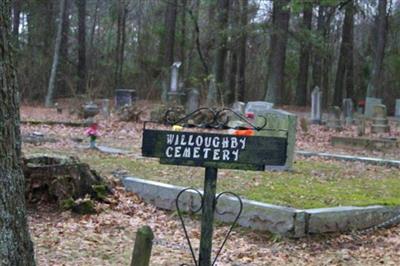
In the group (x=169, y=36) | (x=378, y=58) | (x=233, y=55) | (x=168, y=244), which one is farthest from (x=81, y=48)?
(x=168, y=244)

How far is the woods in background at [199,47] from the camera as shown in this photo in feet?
89.2

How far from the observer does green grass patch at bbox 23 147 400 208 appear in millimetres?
7242

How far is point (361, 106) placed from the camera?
30875 millimetres

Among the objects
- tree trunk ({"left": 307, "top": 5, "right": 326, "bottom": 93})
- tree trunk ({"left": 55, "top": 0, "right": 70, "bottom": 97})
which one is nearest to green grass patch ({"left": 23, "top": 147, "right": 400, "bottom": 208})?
tree trunk ({"left": 307, "top": 5, "right": 326, "bottom": 93})

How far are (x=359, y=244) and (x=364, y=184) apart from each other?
2.93m

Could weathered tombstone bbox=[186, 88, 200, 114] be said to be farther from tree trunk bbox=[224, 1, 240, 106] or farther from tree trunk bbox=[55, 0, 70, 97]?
tree trunk bbox=[55, 0, 70, 97]

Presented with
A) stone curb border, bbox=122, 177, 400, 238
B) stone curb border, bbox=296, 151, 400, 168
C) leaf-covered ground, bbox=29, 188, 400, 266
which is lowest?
leaf-covered ground, bbox=29, 188, 400, 266

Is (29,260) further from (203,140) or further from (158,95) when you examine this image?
(158,95)

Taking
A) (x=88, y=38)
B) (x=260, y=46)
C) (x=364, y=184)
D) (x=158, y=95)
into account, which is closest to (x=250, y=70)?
(x=260, y=46)

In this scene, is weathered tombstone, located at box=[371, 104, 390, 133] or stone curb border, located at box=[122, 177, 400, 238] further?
weathered tombstone, located at box=[371, 104, 390, 133]

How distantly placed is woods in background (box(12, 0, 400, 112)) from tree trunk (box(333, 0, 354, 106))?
6cm

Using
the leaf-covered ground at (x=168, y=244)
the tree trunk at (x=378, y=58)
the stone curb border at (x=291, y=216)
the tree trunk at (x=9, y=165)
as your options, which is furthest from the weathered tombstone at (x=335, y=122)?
the tree trunk at (x=9, y=165)

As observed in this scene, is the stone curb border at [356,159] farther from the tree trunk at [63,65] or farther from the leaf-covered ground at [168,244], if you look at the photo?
the tree trunk at [63,65]

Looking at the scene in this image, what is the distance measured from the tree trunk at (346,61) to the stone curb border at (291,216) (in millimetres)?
24291
